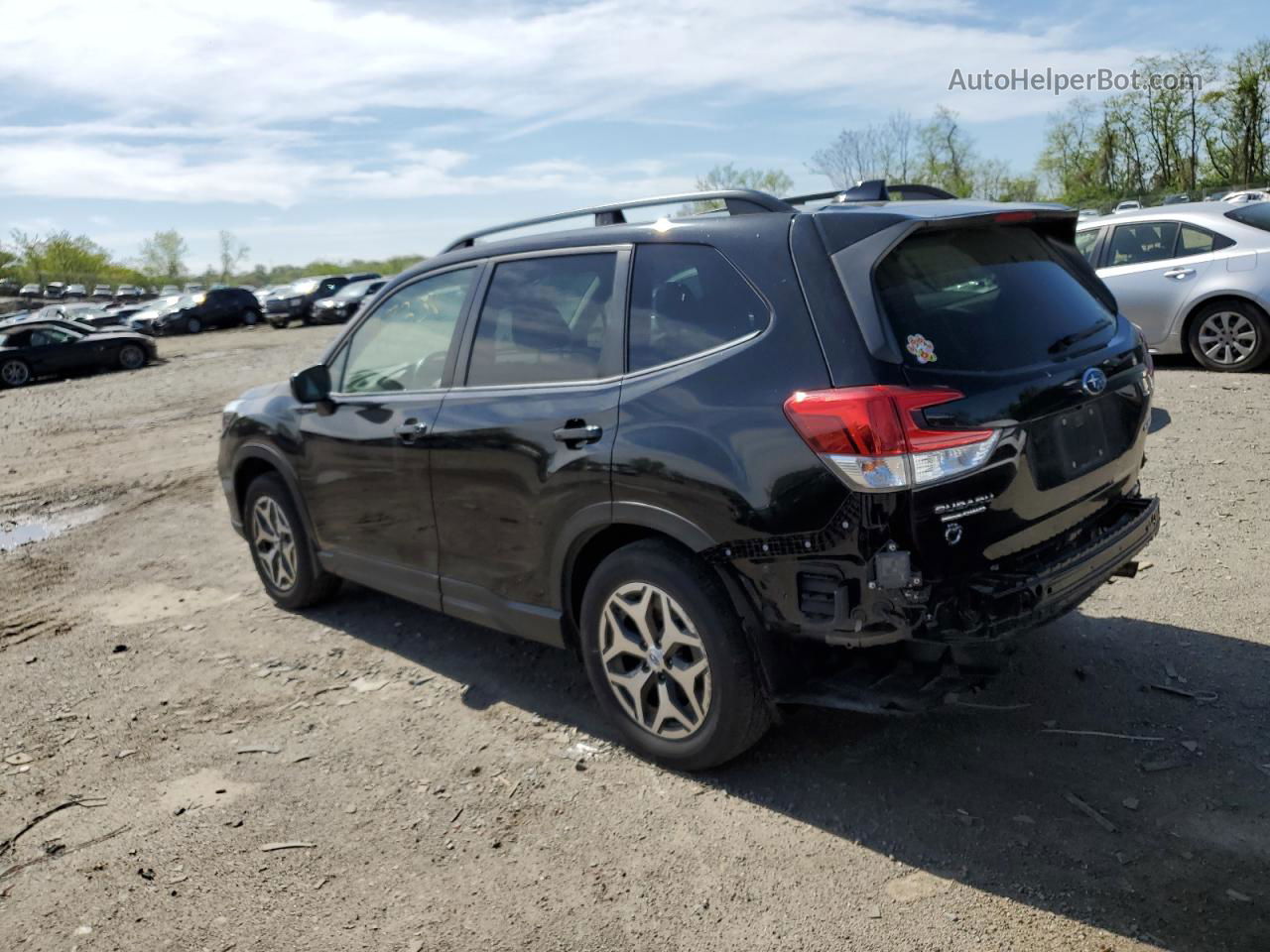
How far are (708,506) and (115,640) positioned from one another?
3963mm

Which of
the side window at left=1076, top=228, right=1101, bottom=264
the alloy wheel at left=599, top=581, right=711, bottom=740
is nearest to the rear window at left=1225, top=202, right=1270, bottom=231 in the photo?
the side window at left=1076, top=228, right=1101, bottom=264

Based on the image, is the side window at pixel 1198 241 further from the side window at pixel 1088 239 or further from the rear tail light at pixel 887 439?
the rear tail light at pixel 887 439

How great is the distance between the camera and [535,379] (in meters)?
4.13

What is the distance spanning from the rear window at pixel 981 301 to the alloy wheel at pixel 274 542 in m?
3.68

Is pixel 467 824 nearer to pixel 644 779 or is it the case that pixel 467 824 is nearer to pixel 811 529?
pixel 644 779

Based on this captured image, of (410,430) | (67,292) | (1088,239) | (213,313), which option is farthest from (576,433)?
(67,292)

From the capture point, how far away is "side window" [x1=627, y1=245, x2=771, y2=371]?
349 cm

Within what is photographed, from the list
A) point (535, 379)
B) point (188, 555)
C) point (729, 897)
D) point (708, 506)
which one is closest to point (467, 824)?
point (729, 897)

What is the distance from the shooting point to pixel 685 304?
3.68 m

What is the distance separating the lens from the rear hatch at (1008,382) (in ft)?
10.3

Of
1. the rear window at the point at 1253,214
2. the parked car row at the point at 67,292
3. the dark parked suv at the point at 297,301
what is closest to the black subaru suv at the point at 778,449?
the rear window at the point at 1253,214

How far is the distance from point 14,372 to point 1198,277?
24043 mm

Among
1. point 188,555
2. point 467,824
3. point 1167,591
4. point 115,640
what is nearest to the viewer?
point 467,824

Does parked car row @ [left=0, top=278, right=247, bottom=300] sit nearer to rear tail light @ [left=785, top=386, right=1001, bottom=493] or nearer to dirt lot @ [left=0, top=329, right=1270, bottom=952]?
dirt lot @ [left=0, top=329, right=1270, bottom=952]
